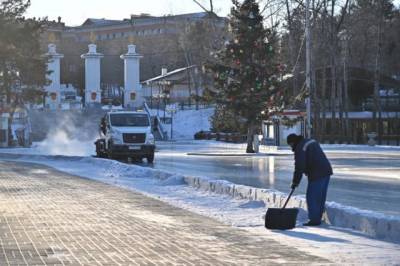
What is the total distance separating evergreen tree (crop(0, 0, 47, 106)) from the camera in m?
52.7

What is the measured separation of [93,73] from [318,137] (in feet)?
94.8

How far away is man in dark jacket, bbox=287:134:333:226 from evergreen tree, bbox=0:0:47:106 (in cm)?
4287

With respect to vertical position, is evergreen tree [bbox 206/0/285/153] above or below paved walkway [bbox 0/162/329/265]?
above

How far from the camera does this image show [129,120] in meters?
35.6

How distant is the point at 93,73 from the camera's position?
76250 millimetres

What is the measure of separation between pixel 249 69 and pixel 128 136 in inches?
419

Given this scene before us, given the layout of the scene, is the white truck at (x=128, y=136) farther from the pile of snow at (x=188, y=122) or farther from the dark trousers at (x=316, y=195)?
the pile of snow at (x=188, y=122)

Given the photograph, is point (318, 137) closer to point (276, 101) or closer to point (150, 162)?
point (276, 101)

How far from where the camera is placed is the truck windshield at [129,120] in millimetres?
35469

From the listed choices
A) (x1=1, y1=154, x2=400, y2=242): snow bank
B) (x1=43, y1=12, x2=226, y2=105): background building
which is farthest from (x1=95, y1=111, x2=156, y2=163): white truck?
(x1=43, y1=12, x2=226, y2=105): background building

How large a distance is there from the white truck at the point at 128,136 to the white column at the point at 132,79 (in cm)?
3967

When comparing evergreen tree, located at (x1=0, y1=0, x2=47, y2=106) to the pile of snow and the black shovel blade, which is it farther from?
the black shovel blade

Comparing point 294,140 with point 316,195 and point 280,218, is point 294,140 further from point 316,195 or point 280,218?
point 280,218

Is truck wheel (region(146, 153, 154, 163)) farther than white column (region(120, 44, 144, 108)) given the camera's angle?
No
